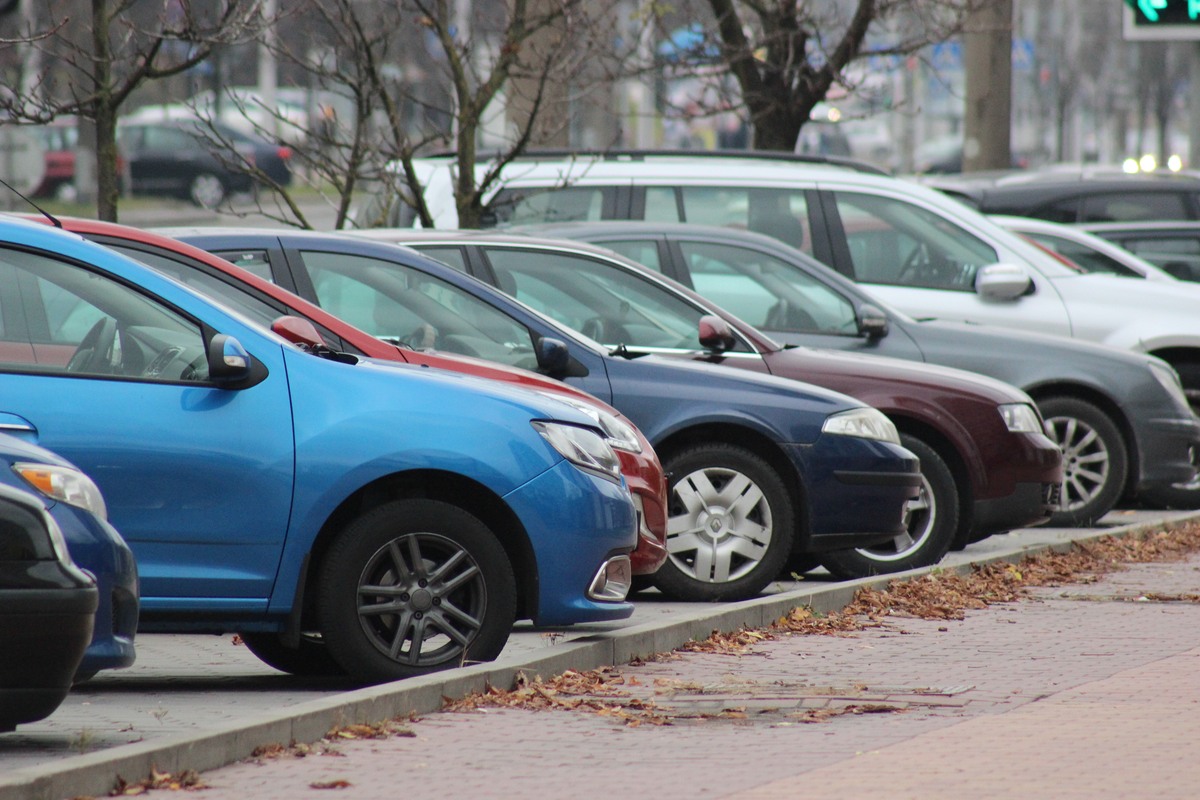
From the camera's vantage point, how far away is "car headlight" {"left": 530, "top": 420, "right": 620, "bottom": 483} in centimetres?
711

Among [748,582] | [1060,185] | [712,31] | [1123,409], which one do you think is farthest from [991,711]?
[1060,185]

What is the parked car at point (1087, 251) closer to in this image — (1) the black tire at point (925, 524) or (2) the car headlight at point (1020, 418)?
(2) the car headlight at point (1020, 418)

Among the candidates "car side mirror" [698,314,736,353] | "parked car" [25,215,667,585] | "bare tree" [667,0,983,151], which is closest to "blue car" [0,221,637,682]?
"parked car" [25,215,667,585]

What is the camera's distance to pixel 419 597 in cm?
696

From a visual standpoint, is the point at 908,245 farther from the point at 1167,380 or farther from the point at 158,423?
the point at 158,423

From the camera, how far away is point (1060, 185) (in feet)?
63.7

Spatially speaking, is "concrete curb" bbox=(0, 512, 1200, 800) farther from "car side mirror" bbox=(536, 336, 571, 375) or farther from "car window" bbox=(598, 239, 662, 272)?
"car window" bbox=(598, 239, 662, 272)

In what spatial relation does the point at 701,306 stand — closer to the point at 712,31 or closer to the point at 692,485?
the point at 692,485

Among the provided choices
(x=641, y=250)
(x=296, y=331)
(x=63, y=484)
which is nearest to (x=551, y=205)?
(x=641, y=250)

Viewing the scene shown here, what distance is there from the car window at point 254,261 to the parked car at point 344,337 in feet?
2.85

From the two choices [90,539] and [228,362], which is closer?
[90,539]

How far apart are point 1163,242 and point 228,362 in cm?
1272

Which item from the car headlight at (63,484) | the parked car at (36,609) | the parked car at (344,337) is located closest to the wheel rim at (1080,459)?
the parked car at (344,337)

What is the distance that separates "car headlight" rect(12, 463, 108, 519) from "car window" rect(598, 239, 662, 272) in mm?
6155
